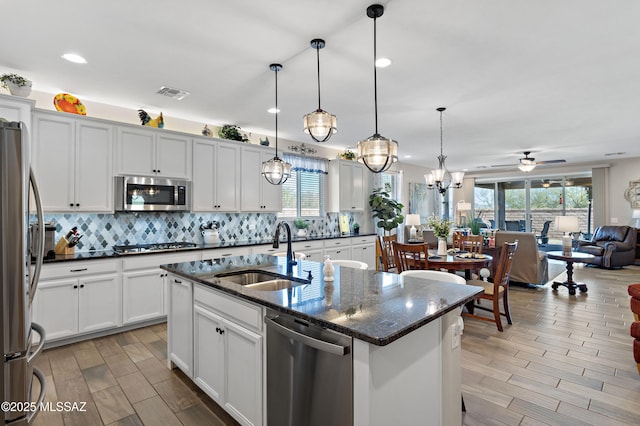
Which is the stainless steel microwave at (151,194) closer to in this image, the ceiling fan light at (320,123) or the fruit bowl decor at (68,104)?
the fruit bowl decor at (68,104)

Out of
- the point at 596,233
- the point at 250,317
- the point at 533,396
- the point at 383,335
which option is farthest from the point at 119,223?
the point at 596,233

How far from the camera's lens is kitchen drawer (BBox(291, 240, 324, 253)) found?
5.45m

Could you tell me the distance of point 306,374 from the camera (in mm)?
1579

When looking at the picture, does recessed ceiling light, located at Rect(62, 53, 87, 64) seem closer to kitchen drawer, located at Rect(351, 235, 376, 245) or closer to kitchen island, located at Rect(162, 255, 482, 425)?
kitchen island, located at Rect(162, 255, 482, 425)

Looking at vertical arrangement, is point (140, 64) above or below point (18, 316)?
above

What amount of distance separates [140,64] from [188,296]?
2.23 metres

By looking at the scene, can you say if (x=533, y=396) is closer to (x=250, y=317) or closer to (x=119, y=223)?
(x=250, y=317)

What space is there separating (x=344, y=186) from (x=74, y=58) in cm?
474

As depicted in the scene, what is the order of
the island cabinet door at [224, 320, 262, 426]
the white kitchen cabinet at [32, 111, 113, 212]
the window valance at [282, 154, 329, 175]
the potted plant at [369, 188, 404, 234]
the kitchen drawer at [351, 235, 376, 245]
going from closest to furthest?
1. the island cabinet door at [224, 320, 262, 426]
2. the white kitchen cabinet at [32, 111, 113, 212]
3. the window valance at [282, 154, 329, 175]
4. the kitchen drawer at [351, 235, 376, 245]
5. the potted plant at [369, 188, 404, 234]

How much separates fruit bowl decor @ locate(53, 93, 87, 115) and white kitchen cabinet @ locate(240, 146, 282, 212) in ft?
6.86

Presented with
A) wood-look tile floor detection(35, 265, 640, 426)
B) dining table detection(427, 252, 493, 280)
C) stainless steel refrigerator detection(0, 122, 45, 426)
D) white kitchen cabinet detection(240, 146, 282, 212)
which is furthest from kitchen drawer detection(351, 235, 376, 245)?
stainless steel refrigerator detection(0, 122, 45, 426)

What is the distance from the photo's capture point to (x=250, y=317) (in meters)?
1.91

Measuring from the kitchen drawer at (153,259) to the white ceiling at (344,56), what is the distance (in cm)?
193

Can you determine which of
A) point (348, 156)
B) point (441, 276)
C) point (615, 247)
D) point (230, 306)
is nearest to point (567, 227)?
point (615, 247)
